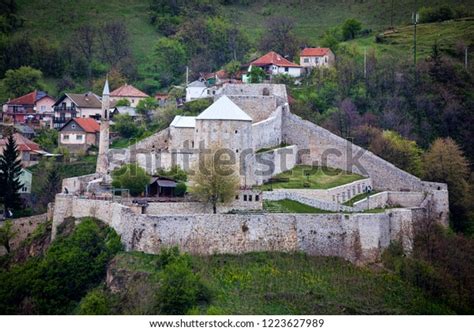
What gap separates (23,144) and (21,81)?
15119 mm

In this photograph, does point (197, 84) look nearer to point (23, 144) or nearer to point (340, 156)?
point (23, 144)

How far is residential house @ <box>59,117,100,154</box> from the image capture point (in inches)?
2817

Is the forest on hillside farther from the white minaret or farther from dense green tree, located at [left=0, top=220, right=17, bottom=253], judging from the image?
dense green tree, located at [left=0, top=220, right=17, bottom=253]

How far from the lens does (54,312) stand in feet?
159

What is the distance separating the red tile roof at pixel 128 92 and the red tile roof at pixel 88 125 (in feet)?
20.4

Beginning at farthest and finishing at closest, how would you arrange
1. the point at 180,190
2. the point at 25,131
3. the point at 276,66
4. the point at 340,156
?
the point at 276,66, the point at 25,131, the point at 340,156, the point at 180,190

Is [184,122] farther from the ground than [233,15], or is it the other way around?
[233,15]

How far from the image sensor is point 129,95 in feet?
259

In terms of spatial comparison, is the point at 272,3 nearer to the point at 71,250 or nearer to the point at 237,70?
the point at 237,70

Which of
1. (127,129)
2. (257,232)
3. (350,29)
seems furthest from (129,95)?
(257,232)

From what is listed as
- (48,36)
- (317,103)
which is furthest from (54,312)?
(48,36)

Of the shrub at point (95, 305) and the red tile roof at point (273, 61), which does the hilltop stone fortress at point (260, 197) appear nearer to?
the shrub at point (95, 305)

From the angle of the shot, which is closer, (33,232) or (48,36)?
(33,232)

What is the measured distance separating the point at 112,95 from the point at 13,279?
29693mm
